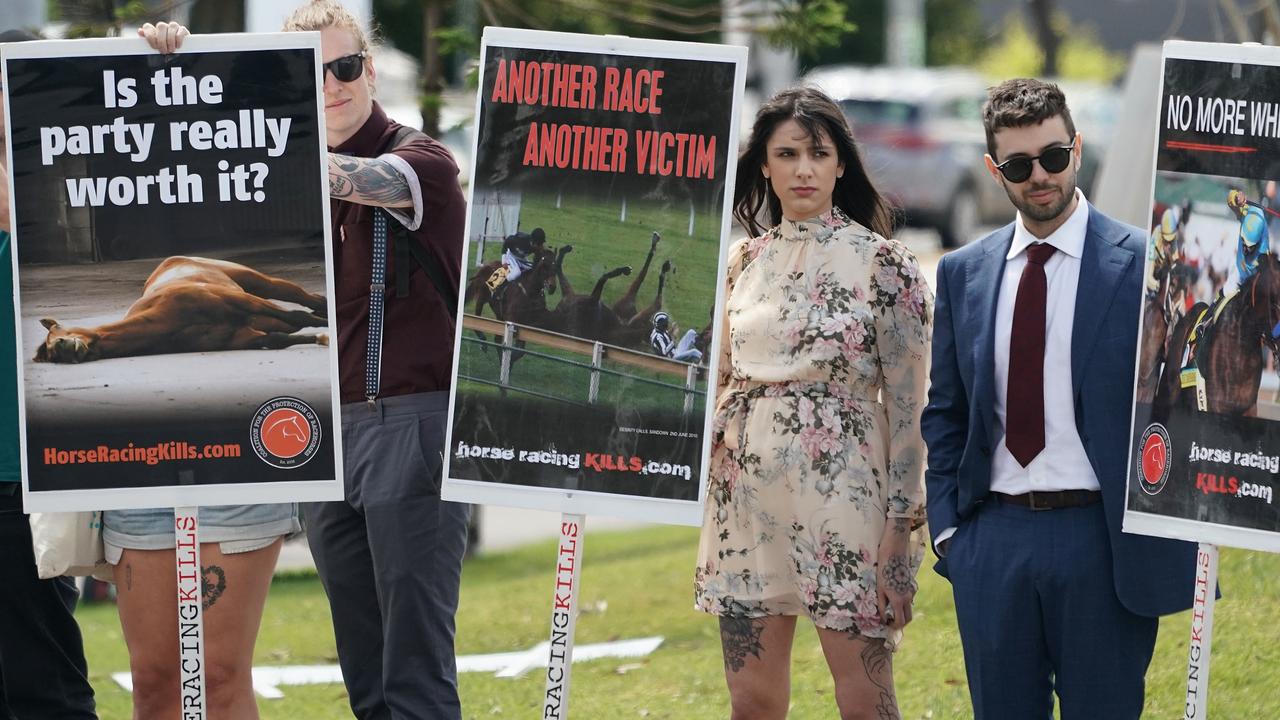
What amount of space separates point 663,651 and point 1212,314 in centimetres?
422

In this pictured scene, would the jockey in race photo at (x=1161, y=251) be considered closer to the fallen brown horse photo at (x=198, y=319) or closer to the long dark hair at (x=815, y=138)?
the long dark hair at (x=815, y=138)

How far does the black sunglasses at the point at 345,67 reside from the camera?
4504mm

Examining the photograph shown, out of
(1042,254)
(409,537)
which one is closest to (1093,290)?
(1042,254)

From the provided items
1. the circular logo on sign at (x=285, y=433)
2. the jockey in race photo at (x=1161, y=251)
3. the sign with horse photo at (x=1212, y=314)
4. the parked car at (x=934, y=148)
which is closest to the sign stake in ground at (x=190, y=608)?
the circular logo on sign at (x=285, y=433)

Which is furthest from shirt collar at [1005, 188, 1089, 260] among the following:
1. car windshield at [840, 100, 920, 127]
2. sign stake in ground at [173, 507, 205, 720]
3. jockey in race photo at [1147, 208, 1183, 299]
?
car windshield at [840, 100, 920, 127]

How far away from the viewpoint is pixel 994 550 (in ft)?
13.3

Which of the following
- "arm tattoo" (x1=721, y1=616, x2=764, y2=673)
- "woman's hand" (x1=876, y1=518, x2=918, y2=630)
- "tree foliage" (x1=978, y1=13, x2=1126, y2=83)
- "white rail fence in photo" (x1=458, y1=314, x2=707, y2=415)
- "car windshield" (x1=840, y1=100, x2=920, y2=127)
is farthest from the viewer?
"tree foliage" (x1=978, y1=13, x2=1126, y2=83)

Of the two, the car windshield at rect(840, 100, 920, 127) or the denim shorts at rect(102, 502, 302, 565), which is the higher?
the car windshield at rect(840, 100, 920, 127)

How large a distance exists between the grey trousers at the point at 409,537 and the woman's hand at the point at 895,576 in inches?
45.7

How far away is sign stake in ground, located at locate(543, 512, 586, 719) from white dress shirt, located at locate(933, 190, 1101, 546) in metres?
1.05

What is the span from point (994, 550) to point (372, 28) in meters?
2.61

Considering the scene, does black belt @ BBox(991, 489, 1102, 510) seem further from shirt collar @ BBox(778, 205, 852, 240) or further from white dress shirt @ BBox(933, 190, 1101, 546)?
shirt collar @ BBox(778, 205, 852, 240)

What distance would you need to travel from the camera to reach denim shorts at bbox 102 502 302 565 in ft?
14.3

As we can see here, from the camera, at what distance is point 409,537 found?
14.6 ft
